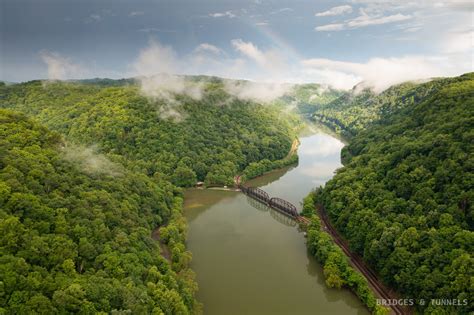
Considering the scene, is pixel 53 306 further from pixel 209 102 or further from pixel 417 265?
pixel 209 102

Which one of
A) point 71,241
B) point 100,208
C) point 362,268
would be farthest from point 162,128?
point 362,268

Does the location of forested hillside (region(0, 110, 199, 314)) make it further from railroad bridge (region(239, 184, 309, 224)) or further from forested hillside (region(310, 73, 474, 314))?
forested hillside (region(310, 73, 474, 314))

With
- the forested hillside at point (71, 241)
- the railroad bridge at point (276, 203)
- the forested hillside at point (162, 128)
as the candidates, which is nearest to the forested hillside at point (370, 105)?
the forested hillside at point (162, 128)

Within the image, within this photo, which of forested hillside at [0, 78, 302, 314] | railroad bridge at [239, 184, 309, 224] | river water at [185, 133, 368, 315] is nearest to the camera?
forested hillside at [0, 78, 302, 314]

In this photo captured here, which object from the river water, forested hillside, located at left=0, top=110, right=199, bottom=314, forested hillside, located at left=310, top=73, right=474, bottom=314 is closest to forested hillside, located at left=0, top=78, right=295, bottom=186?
the river water

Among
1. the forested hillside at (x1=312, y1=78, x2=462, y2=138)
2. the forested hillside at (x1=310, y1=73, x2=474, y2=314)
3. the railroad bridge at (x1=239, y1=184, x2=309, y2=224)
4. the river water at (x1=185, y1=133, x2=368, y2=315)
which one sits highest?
the forested hillside at (x1=312, y1=78, x2=462, y2=138)

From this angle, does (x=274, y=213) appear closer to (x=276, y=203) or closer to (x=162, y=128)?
(x=276, y=203)
